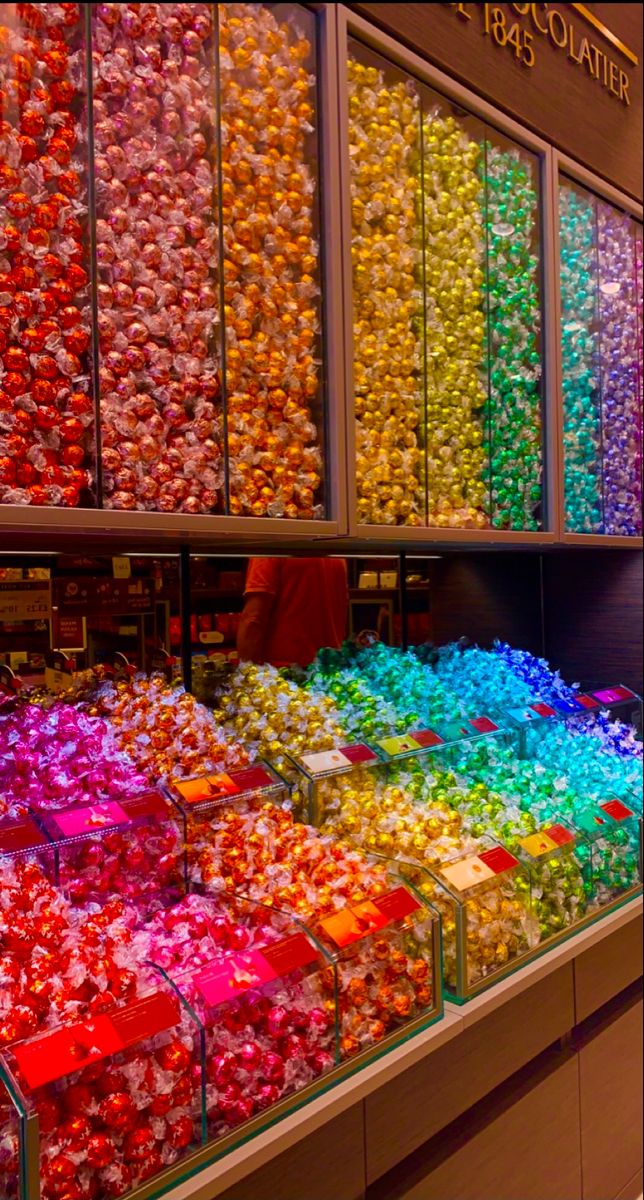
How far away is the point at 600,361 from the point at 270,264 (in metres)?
1.50

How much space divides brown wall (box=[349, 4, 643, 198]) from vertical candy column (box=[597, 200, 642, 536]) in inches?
7.6

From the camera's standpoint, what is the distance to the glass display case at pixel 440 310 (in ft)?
6.59

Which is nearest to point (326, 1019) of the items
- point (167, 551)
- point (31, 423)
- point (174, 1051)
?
point (174, 1051)

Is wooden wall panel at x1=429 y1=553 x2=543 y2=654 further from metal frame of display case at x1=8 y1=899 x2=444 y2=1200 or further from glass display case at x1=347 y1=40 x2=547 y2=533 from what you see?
metal frame of display case at x1=8 y1=899 x2=444 y2=1200

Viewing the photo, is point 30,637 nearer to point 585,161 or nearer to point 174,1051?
point 174,1051

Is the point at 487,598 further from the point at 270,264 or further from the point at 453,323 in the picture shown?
the point at 270,264

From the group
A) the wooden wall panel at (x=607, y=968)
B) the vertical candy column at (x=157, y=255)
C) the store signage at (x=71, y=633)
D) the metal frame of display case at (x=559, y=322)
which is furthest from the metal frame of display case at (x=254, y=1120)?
the metal frame of display case at (x=559, y=322)

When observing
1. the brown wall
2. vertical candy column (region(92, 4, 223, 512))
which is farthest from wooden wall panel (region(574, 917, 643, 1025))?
the brown wall

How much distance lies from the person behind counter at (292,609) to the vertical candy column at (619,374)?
3.06ft

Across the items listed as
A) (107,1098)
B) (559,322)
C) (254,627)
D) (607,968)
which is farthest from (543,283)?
(107,1098)

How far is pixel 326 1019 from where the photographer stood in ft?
4.52

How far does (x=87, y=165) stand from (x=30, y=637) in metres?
0.97

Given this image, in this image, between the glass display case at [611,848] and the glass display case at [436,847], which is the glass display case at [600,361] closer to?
the glass display case at [611,848]

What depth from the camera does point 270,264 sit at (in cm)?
177
